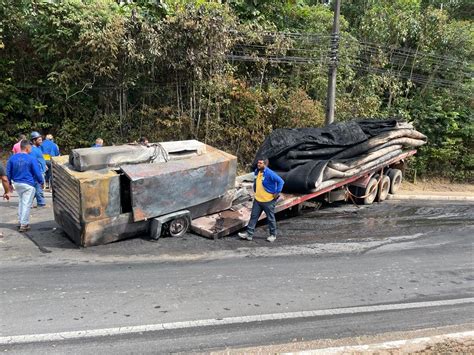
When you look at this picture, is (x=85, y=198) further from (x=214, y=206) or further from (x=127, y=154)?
(x=214, y=206)

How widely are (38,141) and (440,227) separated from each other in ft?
32.3

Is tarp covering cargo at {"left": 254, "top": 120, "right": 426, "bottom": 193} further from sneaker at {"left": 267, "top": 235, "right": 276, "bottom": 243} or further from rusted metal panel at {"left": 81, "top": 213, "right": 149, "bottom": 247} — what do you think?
rusted metal panel at {"left": 81, "top": 213, "right": 149, "bottom": 247}

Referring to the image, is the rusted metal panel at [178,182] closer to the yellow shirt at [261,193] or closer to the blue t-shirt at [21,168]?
the yellow shirt at [261,193]

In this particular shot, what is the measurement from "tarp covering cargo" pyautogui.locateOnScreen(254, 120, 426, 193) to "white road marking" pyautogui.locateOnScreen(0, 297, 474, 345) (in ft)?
13.8

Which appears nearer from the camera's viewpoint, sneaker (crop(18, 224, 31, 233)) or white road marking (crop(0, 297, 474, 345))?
white road marking (crop(0, 297, 474, 345))

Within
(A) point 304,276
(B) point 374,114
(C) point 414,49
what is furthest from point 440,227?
(C) point 414,49

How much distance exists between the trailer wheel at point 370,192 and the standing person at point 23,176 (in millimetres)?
8163

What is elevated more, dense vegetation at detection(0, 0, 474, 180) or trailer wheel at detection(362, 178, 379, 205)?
dense vegetation at detection(0, 0, 474, 180)

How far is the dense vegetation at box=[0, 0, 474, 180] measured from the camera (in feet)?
48.3

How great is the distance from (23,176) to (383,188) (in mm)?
9416

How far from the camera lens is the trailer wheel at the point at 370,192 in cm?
1212

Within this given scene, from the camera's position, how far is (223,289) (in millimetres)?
6270

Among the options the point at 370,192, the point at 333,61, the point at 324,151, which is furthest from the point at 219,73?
the point at 370,192

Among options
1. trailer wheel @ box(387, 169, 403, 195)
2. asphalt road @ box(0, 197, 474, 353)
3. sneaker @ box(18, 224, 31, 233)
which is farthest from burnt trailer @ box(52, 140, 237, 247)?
trailer wheel @ box(387, 169, 403, 195)
